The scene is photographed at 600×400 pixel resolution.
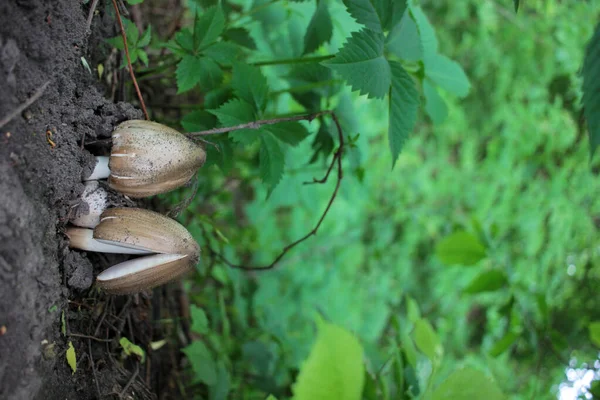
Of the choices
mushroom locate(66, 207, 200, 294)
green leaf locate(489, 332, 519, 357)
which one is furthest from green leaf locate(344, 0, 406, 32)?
green leaf locate(489, 332, 519, 357)

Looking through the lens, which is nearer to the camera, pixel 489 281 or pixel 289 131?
pixel 289 131

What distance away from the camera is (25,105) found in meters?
0.68

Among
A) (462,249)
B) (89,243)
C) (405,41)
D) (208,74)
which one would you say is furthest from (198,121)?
(462,249)

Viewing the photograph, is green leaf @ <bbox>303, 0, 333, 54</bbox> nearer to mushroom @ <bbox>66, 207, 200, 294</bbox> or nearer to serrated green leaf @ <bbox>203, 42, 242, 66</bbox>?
serrated green leaf @ <bbox>203, 42, 242, 66</bbox>

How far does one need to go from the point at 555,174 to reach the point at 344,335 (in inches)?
110

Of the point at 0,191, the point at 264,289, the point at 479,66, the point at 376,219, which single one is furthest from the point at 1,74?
the point at 479,66

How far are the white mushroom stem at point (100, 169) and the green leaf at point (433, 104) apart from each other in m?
0.72

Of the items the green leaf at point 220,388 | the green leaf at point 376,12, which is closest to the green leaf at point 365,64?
the green leaf at point 376,12

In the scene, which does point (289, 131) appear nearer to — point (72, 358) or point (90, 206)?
point (90, 206)

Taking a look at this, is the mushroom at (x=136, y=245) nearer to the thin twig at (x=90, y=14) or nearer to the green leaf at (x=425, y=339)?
the thin twig at (x=90, y=14)

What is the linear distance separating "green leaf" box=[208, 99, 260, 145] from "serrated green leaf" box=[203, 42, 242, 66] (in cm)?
9

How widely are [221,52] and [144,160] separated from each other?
30 centimetres

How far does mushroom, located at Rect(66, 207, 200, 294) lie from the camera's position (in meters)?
0.79

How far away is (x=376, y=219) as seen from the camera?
267 cm
